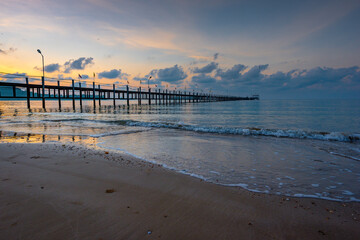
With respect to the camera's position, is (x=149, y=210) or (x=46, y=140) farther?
(x=46, y=140)

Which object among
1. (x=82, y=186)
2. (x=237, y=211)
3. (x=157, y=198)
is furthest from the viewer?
(x=82, y=186)

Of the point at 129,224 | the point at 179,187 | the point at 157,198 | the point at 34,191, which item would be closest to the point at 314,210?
the point at 179,187

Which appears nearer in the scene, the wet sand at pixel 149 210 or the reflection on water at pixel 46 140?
the wet sand at pixel 149 210

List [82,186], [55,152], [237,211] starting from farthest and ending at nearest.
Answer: [55,152]
[82,186]
[237,211]

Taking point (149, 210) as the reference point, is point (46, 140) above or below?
below

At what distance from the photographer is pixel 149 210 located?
A: 2580mm

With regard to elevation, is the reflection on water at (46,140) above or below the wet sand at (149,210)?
below

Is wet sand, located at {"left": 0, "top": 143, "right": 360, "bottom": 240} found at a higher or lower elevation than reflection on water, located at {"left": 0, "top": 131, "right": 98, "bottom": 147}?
higher

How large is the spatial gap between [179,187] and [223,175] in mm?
1242

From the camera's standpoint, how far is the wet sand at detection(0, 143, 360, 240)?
214cm

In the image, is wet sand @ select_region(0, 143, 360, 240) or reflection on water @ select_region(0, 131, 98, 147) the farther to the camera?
reflection on water @ select_region(0, 131, 98, 147)

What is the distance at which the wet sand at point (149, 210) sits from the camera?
214 cm

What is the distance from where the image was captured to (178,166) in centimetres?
492

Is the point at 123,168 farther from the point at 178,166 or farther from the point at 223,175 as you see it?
the point at 223,175
